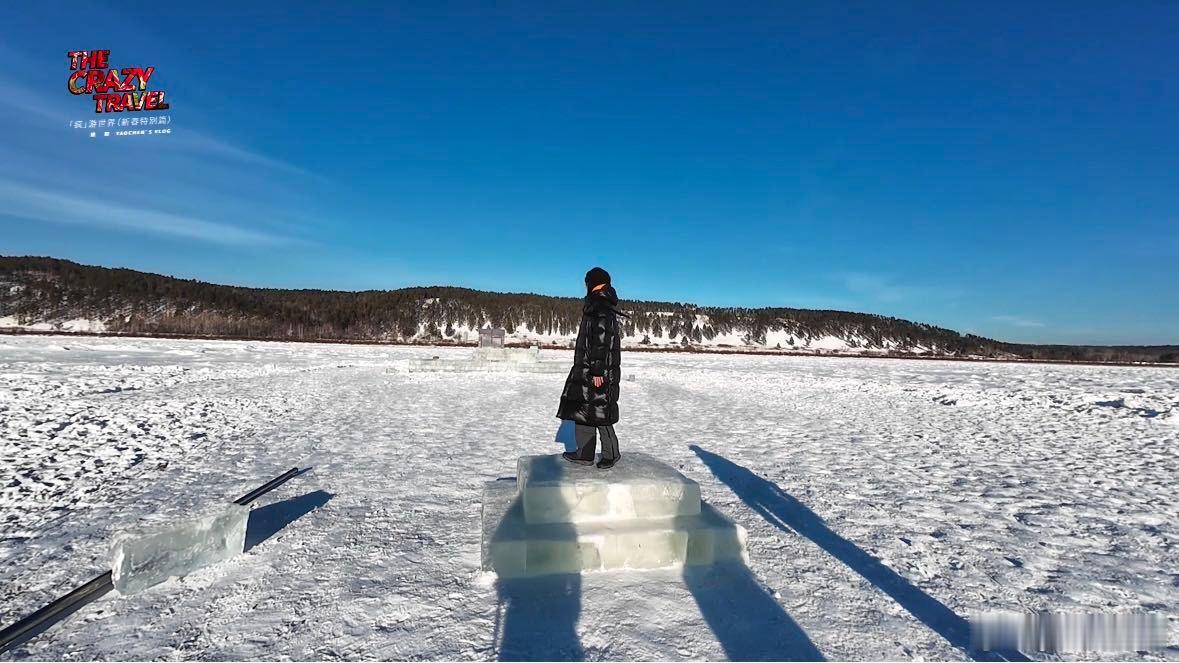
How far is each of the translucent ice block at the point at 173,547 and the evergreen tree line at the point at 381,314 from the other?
61.6 metres

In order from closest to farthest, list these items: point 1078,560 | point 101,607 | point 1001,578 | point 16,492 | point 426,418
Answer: point 101,607 < point 1001,578 < point 1078,560 < point 16,492 < point 426,418

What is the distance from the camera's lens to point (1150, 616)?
128 inches

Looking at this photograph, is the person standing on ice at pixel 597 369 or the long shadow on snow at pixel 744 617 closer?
the long shadow on snow at pixel 744 617

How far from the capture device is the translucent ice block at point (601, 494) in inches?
153

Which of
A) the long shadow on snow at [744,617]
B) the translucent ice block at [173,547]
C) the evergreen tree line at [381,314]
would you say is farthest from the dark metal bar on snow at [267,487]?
the evergreen tree line at [381,314]

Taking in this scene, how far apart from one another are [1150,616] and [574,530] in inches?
156

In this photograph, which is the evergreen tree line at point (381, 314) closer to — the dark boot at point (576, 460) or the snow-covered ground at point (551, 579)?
the snow-covered ground at point (551, 579)

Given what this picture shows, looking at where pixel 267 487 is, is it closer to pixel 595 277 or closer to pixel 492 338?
pixel 595 277

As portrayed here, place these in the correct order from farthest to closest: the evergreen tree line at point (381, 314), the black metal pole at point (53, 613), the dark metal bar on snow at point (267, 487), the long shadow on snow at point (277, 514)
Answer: the evergreen tree line at point (381, 314) → the dark metal bar on snow at point (267, 487) → the long shadow on snow at point (277, 514) → the black metal pole at point (53, 613)

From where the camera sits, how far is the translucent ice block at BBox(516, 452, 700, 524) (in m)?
3.88

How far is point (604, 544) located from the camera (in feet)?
12.3

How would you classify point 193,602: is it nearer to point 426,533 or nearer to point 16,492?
point 426,533

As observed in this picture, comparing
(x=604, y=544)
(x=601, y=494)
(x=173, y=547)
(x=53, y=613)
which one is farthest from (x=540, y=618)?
(x=53, y=613)

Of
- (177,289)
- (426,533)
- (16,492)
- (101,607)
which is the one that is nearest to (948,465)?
(426,533)
